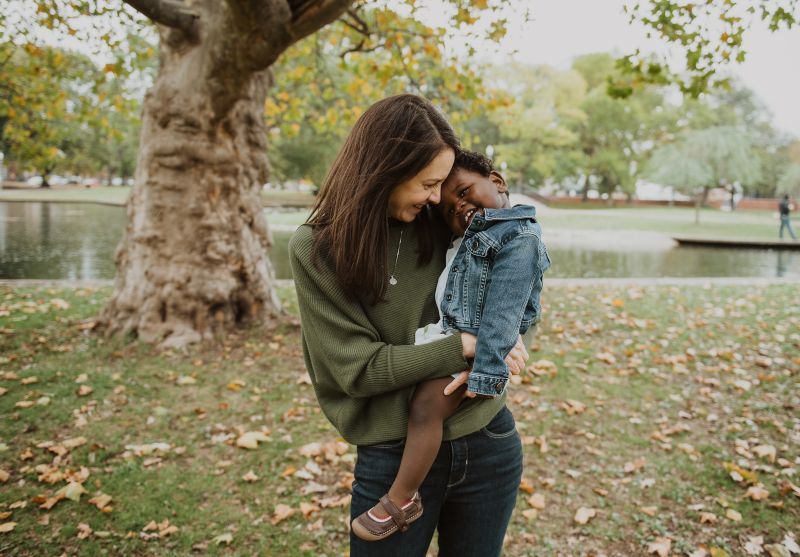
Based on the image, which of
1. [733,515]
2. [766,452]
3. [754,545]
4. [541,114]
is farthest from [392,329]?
Result: [541,114]

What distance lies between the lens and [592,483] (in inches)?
168

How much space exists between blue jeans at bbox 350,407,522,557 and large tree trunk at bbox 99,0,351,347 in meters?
4.88

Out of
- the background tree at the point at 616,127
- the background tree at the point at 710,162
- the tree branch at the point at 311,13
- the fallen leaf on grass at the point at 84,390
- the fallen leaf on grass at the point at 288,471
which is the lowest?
the fallen leaf on grass at the point at 288,471

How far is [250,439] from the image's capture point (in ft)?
15.1

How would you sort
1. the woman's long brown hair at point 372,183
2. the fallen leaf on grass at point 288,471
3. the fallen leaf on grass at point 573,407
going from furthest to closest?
the fallen leaf on grass at point 573,407, the fallen leaf on grass at point 288,471, the woman's long brown hair at point 372,183

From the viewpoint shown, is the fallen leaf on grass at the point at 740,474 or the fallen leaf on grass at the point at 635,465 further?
the fallen leaf on grass at the point at 635,465

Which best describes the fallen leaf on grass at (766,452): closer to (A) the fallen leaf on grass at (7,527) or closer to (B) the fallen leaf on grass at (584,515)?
(B) the fallen leaf on grass at (584,515)

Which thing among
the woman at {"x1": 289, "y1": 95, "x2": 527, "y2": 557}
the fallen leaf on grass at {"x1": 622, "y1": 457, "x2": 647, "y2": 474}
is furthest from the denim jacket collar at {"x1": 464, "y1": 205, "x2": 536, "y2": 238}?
the fallen leaf on grass at {"x1": 622, "y1": 457, "x2": 647, "y2": 474}

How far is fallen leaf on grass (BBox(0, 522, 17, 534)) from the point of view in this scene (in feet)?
11.0

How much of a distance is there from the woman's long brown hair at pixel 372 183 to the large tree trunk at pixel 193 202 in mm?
4452

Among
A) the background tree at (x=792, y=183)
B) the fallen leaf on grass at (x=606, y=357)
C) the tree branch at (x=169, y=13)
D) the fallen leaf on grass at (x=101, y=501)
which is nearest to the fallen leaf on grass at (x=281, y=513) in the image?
the fallen leaf on grass at (x=101, y=501)

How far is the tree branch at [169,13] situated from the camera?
4746mm

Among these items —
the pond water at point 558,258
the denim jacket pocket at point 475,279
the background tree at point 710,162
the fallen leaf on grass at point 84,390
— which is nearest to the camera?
the denim jacket pocket at point 475,279

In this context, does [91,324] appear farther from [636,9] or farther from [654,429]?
[636,9]
